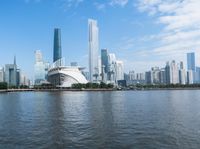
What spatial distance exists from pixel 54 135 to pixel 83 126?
17.2 feet

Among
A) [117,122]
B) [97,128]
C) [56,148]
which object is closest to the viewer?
[56,148]

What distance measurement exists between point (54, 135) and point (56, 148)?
4.77 meters

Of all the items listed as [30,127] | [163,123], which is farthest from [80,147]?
[163,123]

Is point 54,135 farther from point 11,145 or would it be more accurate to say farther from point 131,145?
point 131,145

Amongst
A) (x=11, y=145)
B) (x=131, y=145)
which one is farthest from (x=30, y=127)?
(x=131, y=145)

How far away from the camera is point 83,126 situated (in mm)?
30391

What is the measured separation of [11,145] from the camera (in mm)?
21906

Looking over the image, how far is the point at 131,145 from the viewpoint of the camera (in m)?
21.5

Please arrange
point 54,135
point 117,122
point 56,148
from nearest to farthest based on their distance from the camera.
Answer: point 56,148 < point 54,135 < point 117,122

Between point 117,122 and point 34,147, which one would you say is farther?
point 117,122

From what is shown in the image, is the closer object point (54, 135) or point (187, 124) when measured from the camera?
point (54, 135)

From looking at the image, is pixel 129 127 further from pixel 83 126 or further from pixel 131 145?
pixel 131 145

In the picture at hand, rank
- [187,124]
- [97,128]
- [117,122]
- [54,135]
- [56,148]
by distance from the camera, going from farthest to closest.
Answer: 1. [117,122]
2. [187,124]
3. [97,128]
4. [54,135]
5. [56,148]

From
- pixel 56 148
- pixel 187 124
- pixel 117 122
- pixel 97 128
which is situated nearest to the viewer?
pixel 56 148
